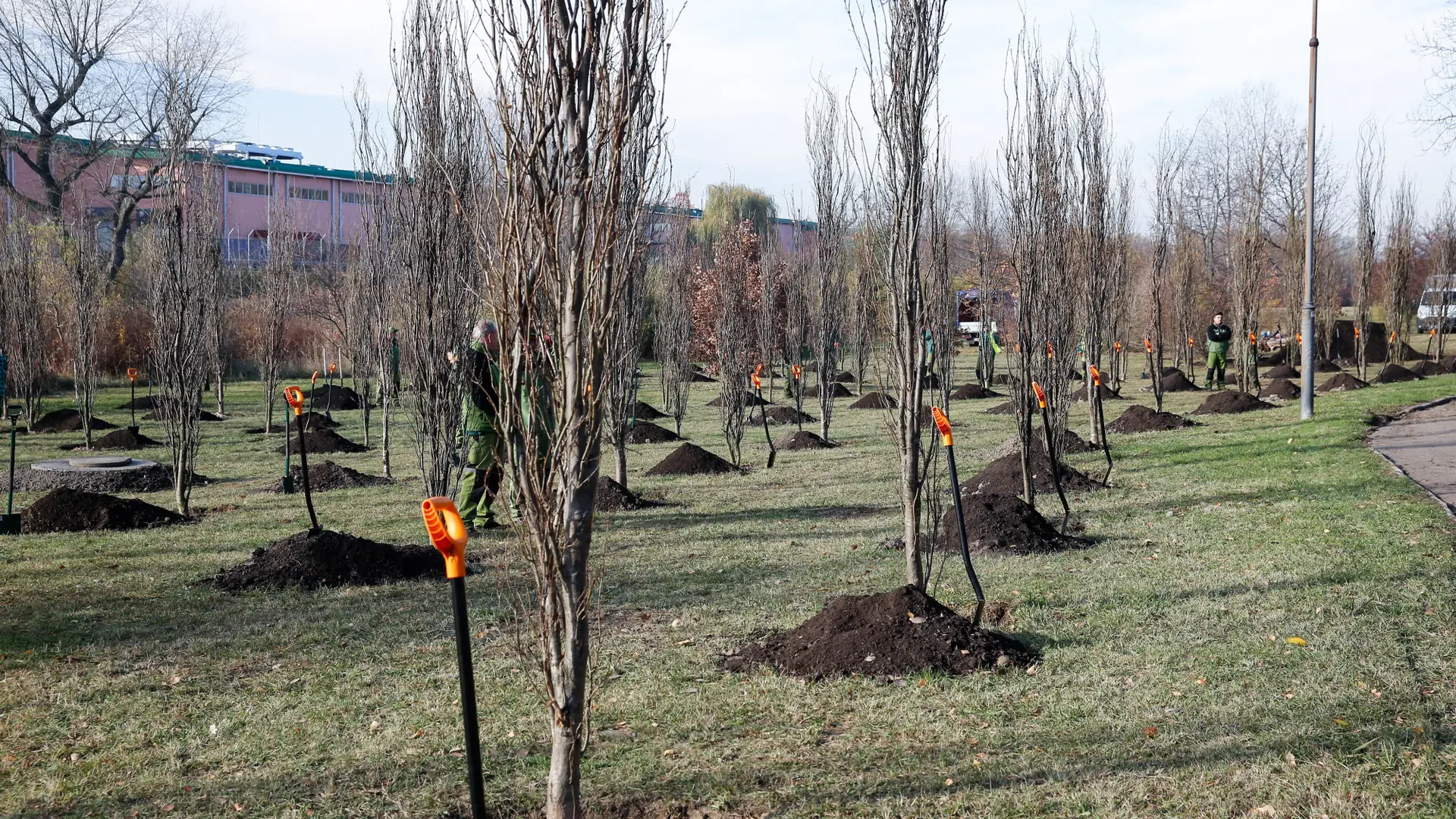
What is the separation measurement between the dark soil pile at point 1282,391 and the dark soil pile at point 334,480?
16.2 metres

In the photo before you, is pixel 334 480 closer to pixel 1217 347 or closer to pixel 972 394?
pixel 972 394

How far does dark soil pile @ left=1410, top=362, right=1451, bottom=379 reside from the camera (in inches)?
922

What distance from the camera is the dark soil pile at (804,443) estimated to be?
1523 centimetres

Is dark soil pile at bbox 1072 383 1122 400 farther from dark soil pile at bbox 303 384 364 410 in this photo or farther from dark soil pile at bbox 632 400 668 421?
dark soil pile at bbox 303 384 364 410

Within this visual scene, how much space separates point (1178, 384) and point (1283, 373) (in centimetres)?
296

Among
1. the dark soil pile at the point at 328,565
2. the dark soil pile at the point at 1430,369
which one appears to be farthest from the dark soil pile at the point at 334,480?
the dark soil pile at the point at 1430,369

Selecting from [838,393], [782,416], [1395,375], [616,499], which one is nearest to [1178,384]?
[1395,375]

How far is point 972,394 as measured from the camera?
24.0 metres

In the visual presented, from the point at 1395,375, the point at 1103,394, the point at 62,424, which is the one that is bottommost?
the point at 62,424

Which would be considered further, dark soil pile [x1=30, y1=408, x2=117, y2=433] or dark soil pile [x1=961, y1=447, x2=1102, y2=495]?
dark soil pile [x1=30, y1=408, x2=117, y2=433]

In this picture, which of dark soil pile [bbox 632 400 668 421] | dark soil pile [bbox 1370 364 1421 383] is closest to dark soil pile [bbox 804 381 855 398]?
dark soil pile [bbox 632 400 668 421]

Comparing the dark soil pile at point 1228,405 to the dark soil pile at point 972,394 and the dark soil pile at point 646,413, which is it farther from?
the dark soil pile at point 646,413

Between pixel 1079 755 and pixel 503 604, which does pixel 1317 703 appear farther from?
pixel 503 604

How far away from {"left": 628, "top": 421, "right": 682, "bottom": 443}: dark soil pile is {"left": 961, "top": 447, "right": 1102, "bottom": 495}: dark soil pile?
7146 millimetres
